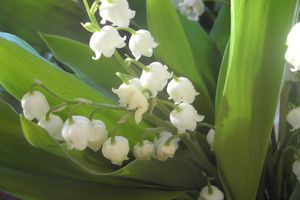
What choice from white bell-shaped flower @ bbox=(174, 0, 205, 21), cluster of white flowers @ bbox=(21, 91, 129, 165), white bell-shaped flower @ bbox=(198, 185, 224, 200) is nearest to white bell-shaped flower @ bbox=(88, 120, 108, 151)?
cluster of white flowers @ bbox=(21, 91, 129, 165)

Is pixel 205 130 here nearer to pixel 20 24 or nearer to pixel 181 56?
pixel 181 56

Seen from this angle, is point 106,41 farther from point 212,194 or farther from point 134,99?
point 212,194

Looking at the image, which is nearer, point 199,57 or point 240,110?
point 240,110

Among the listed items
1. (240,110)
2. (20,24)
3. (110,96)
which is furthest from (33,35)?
(240,110)

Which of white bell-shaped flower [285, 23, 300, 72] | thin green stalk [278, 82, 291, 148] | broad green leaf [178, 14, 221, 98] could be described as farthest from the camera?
broad green leaf [178, 14, 221, 98]

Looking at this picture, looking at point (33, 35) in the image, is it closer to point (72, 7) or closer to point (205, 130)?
point (72, 7)

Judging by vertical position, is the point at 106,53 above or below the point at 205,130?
above

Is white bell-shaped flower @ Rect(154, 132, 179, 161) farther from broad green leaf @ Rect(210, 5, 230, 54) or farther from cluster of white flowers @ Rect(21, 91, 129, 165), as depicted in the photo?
broad green leaf @ Rect(210, 5, 230, 54)
